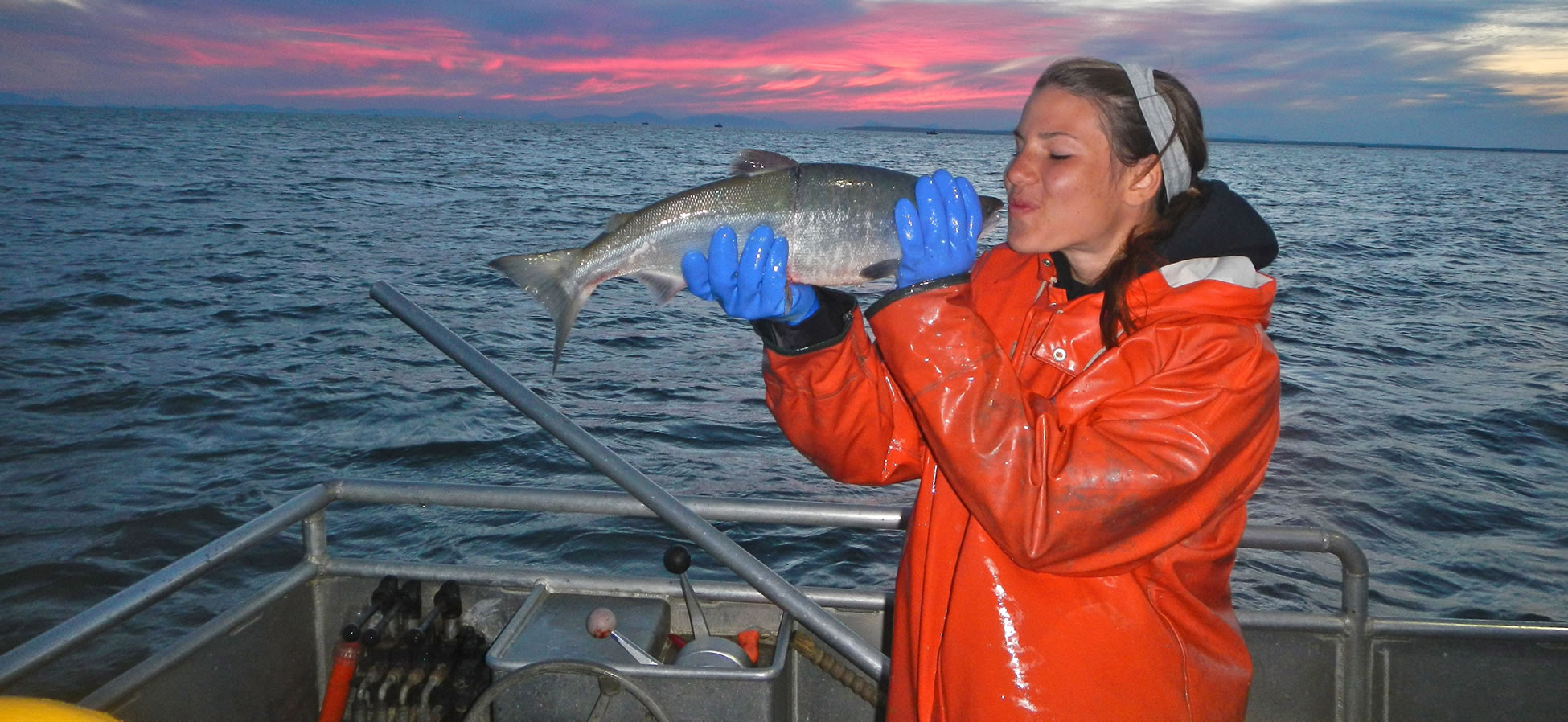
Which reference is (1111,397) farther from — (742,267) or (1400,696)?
(1400,696)

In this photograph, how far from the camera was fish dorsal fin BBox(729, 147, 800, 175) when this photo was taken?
3.02 metres

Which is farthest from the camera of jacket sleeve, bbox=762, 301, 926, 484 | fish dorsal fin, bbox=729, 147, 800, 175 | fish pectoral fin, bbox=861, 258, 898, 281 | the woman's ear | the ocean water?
the ocean water

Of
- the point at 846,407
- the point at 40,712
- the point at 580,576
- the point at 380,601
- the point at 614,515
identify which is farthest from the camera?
the point at 580,576

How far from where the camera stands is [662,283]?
312cm

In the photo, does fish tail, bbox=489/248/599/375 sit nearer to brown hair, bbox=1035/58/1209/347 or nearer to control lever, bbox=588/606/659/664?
control lever, bbox=588/606/659/664

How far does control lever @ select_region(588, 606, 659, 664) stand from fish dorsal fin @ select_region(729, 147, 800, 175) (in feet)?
5.95

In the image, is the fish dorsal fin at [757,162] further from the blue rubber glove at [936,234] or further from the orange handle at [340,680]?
the orange handle at [340,680]

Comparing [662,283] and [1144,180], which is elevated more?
[1144,180]

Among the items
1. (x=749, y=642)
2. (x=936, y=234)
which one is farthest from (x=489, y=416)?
(x=936, y=234)

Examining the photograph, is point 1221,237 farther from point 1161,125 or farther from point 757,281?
point 757,281

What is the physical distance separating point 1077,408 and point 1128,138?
0.64 meters

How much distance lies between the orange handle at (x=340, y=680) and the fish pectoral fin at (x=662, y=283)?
194cm

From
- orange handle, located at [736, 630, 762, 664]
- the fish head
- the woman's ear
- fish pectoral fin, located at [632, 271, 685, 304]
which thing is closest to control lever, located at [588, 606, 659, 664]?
orange handle, located at [736, 630, 762, 664]

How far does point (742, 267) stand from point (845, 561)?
21.6ft
